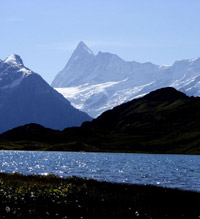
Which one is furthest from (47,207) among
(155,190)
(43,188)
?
(155,190)

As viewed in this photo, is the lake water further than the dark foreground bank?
Yes

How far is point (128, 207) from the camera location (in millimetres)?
37000

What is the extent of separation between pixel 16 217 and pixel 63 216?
3.48 m

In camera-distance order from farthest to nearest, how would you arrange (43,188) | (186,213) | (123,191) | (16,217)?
(123,191) → (43,188) → (186,213) → (16,217)

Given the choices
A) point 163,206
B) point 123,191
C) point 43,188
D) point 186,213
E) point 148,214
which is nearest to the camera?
point 148,214

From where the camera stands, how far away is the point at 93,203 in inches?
1518

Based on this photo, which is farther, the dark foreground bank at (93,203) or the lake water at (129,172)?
the lake water at (129,172)

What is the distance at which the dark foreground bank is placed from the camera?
3319cm

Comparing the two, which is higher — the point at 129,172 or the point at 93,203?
the point at 129,172

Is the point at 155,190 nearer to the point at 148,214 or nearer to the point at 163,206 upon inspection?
the point at 163,206

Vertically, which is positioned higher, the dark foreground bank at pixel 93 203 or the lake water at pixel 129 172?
the lake water at pixel 129 172

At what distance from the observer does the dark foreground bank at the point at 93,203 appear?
33188 mm

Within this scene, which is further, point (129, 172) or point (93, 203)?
point (129, 172)

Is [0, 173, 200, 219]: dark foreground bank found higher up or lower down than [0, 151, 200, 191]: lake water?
lower down
